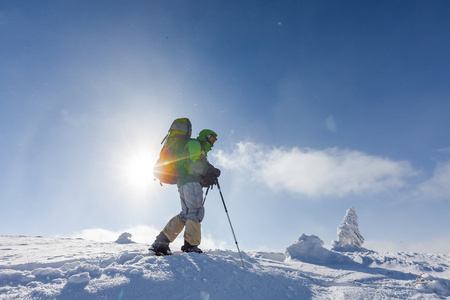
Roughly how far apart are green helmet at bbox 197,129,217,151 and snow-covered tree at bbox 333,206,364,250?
13707mm

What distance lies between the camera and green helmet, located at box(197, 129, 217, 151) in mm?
6285

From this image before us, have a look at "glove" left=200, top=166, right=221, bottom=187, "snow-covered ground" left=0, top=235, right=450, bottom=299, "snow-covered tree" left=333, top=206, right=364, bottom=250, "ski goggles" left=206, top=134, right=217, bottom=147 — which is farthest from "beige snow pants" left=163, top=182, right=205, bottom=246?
"snow-covered tree" left=333, top=206, right=364, bottom=250

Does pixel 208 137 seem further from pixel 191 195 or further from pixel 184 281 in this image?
pixel 184 281

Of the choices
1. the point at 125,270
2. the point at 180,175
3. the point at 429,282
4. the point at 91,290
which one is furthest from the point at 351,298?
the point at 180,175

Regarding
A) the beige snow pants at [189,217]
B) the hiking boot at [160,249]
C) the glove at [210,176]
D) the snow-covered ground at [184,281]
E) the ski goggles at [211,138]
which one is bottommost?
the snow-covered ground at [184,281]

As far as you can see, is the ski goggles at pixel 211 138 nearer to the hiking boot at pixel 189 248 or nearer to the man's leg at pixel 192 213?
the man's leg at pixel 192 213

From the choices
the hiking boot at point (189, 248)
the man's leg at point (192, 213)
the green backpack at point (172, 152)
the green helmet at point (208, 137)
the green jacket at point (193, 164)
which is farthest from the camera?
the green helmet at point (208, 137)

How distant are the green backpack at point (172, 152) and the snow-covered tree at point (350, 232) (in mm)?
14334

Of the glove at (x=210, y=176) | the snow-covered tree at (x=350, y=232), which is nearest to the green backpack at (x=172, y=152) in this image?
the glove at (x=210, y=176)

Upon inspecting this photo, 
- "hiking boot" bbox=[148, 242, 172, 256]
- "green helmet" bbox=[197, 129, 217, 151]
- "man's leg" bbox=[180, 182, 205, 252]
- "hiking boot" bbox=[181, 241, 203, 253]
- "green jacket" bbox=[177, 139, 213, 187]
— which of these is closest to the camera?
"hiking boot" bbox=[148, 242, 172, 256]

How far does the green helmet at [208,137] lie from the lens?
629 cm

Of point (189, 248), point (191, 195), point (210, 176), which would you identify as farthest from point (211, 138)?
point (189, 248)

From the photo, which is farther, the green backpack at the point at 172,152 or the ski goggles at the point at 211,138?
the ski goggles at the point at 211,138

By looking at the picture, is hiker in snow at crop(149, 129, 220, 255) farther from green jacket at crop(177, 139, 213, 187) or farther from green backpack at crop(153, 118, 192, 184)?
green backpack at crop(153, 118, 192, 184)
